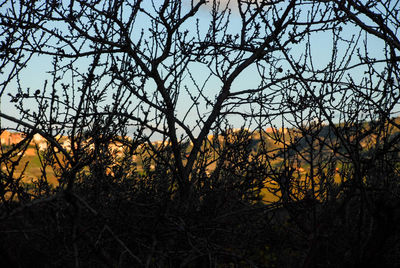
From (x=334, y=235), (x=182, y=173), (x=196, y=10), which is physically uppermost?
(x=196, y=10)

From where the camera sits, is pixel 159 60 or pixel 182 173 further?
pixel 159 60

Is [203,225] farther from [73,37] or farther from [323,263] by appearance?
[73,37]

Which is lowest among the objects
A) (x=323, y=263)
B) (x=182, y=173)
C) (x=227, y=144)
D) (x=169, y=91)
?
(x=323, y=263)

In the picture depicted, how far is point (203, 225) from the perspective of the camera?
1879mm

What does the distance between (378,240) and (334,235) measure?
0.57 metres

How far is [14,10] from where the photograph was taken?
12.4ft

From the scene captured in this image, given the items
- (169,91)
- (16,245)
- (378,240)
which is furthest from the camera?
(169,91)

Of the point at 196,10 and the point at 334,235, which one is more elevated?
the point at 196,10

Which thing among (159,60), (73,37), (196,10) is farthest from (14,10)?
(196,10)

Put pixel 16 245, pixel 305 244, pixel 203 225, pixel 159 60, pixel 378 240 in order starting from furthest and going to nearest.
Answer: pixel 159 60 → pixel 305 244 → pixel 203 225 → pixel 16 245 → pixel 378 240

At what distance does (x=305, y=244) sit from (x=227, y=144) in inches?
123

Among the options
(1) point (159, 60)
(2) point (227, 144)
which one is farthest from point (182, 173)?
(1) point (159, 60)

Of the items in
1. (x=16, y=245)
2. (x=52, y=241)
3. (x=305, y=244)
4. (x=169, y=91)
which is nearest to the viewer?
(x=16, y=245)

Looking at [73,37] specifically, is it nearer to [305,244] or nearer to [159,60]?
[159,60]
